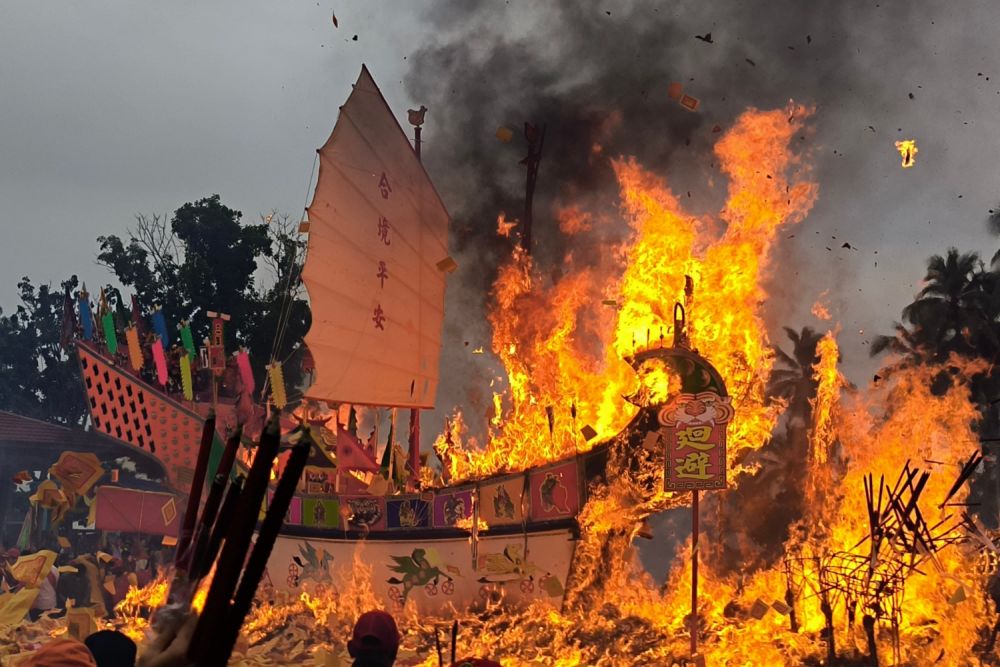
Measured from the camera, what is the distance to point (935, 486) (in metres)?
11.0

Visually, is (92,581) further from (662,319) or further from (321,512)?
(662,319)

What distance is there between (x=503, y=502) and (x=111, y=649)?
910cm

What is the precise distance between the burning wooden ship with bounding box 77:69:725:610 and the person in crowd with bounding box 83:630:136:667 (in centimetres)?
724

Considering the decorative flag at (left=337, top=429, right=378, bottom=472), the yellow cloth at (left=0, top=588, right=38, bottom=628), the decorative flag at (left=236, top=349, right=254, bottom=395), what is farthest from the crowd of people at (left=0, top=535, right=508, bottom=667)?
the decorative flag at (left=236, top=349, right=254, bottom=395)

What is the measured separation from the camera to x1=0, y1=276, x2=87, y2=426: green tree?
28.8 m

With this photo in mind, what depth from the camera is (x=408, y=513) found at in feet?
41.7

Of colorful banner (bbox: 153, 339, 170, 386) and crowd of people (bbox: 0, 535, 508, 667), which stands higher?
colorful banner (bbox: 153, 339, 170, 386)

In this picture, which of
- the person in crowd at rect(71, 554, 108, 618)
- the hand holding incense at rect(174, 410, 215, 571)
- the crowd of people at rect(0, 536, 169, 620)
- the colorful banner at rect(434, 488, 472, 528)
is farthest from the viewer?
the person in crowd at rect(71, 554, 108, 618)

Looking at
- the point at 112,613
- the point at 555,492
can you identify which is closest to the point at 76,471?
the point at 112,613

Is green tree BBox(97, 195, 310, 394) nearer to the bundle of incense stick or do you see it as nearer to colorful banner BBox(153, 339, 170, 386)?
colorful banner BBox(153, 339, 170, 386)

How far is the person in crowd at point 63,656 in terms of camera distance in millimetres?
2100

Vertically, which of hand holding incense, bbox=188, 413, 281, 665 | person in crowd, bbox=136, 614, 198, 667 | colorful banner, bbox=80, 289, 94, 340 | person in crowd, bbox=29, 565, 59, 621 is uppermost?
colorful banner, bbox=80, 289, 94, 340

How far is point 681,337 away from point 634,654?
11.5 ft

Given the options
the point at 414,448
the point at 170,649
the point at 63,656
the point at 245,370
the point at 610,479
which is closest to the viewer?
the point at 170,649
